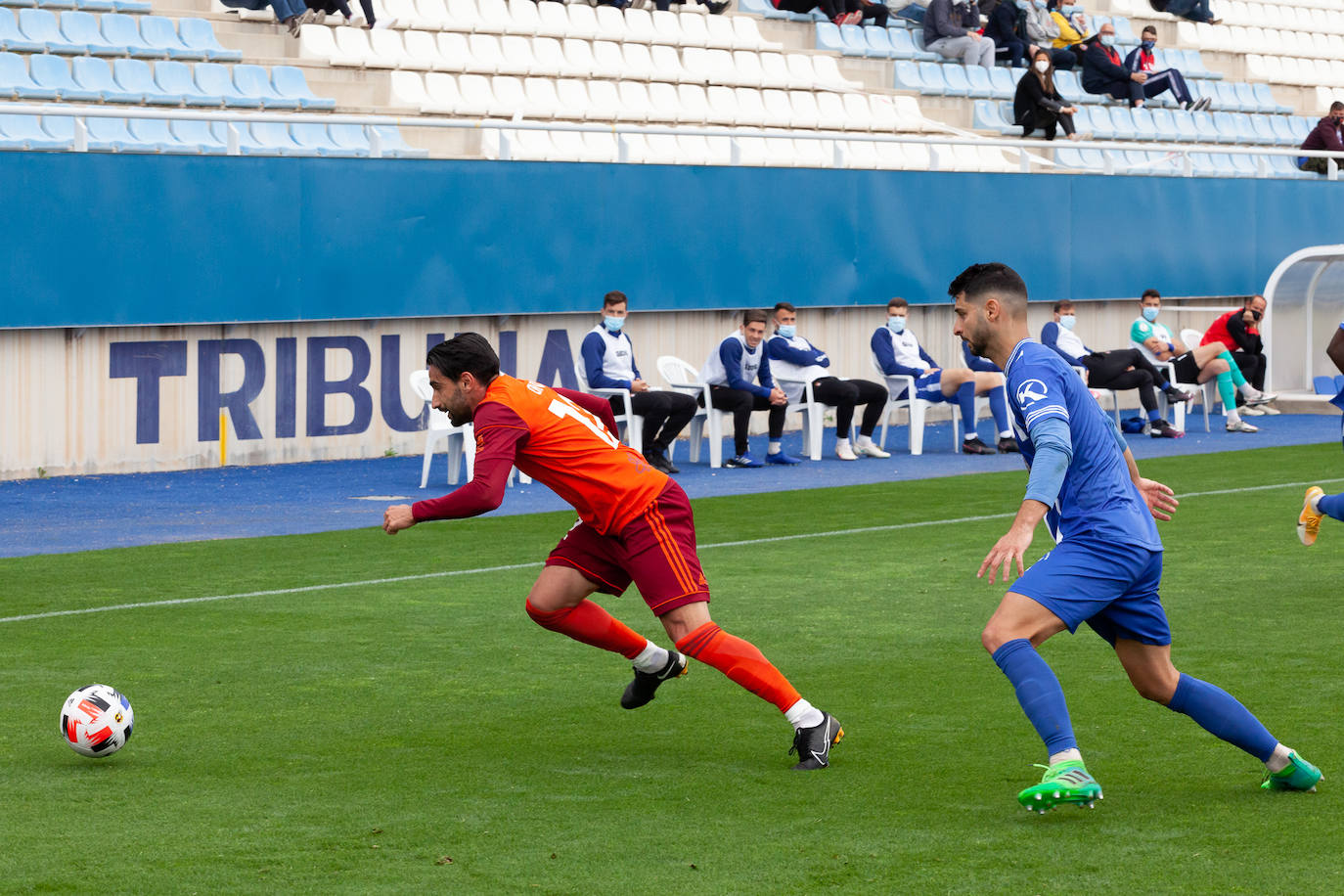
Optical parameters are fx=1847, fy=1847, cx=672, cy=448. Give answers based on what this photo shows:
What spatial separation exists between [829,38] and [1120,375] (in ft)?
25.6

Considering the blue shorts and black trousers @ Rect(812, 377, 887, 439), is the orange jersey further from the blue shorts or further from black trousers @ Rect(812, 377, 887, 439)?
black trousers @ Rect(812, 377, 887, 439)

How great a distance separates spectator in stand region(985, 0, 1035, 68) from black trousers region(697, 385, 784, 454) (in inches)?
470

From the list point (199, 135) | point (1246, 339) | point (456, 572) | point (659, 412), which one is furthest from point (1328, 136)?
point (456, 572)

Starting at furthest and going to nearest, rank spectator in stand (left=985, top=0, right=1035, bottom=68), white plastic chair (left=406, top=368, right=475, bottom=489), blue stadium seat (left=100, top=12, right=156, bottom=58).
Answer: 1. spectator in stand (left=985, top=0, right=1035, bottom=68)
2. blue stadium seat (left=100, top=12, right=156, bottom=58)
3. white plastic chair (left=406, top=368, right=475, bottom=489)

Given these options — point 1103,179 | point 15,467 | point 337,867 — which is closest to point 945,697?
point 337,867

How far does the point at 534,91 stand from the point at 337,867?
1792cm

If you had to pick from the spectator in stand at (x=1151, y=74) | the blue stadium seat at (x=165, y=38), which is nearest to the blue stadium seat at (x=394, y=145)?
the blue stadium seat at (x=165, y=38)

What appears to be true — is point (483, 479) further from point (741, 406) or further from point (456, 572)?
point (741, 406)

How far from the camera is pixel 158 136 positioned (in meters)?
17.7

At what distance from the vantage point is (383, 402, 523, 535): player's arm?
6.11 metres

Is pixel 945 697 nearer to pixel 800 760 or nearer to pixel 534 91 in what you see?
pixel 800 760

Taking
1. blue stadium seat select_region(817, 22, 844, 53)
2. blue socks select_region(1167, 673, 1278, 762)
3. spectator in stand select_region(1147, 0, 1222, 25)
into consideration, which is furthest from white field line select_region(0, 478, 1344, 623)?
spectator in stand select_region(1147, 0, 1222, 25)

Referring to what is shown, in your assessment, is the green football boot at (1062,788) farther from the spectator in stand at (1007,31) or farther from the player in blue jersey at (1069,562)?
the spectator in stand at (1007,31)

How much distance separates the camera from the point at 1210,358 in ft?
Answer: 74.4
